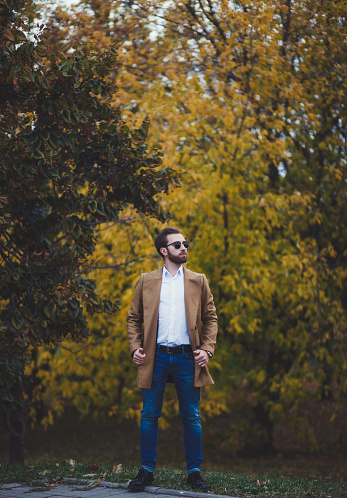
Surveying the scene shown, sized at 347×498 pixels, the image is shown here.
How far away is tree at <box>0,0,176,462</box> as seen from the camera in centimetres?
514

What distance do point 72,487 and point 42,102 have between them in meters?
3.19

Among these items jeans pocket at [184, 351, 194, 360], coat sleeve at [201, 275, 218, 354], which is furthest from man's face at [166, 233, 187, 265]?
jeans pocket at [184, 351, 194, 360]

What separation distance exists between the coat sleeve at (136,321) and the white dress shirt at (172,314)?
18 centimetres

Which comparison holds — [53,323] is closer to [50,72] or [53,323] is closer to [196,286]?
[196,286]

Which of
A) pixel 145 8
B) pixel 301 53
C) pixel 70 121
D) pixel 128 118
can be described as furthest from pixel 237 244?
pixel 70 121

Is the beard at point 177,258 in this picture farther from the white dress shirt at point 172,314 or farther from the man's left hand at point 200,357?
the man's left hand at point 200,357

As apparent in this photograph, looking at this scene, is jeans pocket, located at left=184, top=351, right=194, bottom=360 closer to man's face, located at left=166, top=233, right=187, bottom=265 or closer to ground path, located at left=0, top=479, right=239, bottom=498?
man's face, located at left=166, top=233, right=187, bottom=265

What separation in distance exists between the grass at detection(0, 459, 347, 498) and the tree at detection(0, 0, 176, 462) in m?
0.83

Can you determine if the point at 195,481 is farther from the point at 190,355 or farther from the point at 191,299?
the point at 191,299

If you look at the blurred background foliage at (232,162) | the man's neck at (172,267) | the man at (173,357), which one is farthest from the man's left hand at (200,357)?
the blurred background foliage at (232,162)

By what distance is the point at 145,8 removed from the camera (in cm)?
1015

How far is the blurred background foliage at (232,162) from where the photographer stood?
9.38 meters

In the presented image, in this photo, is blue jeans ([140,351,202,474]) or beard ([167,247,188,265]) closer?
blue jeans ([140,351,202,474])

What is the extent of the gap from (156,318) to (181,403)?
0.69m
